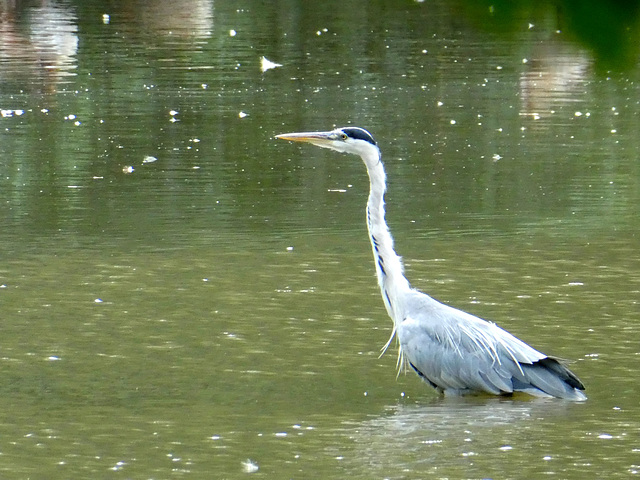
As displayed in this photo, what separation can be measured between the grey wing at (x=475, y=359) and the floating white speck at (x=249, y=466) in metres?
1.27

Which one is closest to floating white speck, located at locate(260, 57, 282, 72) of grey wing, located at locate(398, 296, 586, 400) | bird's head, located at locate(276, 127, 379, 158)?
bird's head, located at locate(276, 127, 379, 158)

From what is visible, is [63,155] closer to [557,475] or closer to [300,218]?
[300,218]

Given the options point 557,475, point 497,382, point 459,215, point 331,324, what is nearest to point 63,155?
point 459,215

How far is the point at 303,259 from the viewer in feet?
26.1

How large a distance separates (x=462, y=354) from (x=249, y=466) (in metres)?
1.38

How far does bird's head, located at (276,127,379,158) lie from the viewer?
6363 mm

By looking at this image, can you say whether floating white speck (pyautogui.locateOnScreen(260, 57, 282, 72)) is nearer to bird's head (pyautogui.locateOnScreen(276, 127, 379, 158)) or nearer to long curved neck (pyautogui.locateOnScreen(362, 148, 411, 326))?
bird's head (pyautogui.locateOnScreen(276, 127, 379, 158))

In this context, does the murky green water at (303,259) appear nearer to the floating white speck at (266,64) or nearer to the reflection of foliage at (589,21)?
the reflection of foliage at (589,21)

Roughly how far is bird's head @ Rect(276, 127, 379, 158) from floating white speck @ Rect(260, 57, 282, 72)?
11.1 m

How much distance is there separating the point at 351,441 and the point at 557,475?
82 cm

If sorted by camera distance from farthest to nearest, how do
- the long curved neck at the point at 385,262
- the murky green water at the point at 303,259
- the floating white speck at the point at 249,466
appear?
the long curved neck at the point at 385,262, the murky green water at the point at 303,259, the floating white speck at the point at 249,466

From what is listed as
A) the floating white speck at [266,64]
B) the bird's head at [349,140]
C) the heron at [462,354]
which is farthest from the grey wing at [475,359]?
the floating white speck at [266,64]

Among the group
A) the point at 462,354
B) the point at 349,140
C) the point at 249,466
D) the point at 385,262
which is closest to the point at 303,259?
the point at 349,140

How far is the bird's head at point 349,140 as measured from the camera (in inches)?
251
